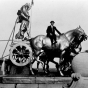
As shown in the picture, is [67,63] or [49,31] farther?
[67,63]

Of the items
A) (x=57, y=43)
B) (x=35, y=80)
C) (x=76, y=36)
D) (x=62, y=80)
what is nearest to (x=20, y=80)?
(x=35, y=80)

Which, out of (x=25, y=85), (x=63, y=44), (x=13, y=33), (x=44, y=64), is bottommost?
(x=25, y=85)

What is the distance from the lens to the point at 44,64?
13.2 m

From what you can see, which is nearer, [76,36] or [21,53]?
[21,53]

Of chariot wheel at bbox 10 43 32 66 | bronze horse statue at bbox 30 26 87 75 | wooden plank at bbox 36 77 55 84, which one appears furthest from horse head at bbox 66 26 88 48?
wooden plank at bbox 36 77 55 84

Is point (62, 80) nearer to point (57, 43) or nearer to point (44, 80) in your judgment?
point (44, 80)

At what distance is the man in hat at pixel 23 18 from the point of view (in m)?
14.0

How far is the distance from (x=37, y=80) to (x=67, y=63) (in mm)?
3398

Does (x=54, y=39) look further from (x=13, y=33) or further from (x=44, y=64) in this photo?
(x=13, y=33)

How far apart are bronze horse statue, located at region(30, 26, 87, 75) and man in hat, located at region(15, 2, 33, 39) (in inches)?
59.4

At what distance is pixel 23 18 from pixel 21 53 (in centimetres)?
239

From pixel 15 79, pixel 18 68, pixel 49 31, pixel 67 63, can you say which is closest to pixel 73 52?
pixel 67 63

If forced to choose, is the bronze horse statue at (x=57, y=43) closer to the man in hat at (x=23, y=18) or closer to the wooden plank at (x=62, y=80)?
the man in hat at (x=23, y=18)

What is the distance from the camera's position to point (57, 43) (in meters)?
12.5
